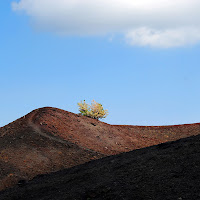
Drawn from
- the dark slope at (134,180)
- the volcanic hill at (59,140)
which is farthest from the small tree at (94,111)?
the dark slope at (134,180)

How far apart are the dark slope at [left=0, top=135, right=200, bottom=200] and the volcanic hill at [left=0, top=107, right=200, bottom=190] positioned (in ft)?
14.2

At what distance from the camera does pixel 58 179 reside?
18.7 metres

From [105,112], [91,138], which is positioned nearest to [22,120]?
[91,138]

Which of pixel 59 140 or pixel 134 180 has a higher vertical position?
pixel 59 140

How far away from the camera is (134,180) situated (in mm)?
14656

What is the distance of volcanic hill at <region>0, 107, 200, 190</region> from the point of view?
79.1 ft

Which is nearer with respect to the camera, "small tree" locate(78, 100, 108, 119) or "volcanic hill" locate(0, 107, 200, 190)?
"volcanic hill" locate(0, 107, 200, 190)

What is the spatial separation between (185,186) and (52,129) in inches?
762

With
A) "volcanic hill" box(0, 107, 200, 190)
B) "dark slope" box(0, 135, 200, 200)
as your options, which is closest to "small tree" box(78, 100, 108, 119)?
"volcanic hill" box(0, 107, 200, 190)

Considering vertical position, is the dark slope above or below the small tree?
below

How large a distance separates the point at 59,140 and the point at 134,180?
15.0 meters

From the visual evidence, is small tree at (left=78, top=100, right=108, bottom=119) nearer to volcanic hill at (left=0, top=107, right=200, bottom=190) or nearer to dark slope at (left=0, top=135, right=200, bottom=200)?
volcanic hill at (left=0, top=107, right=200, bottom=190)

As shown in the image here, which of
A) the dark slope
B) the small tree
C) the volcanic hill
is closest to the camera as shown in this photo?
the dark slope

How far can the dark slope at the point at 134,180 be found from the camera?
1322 cm
